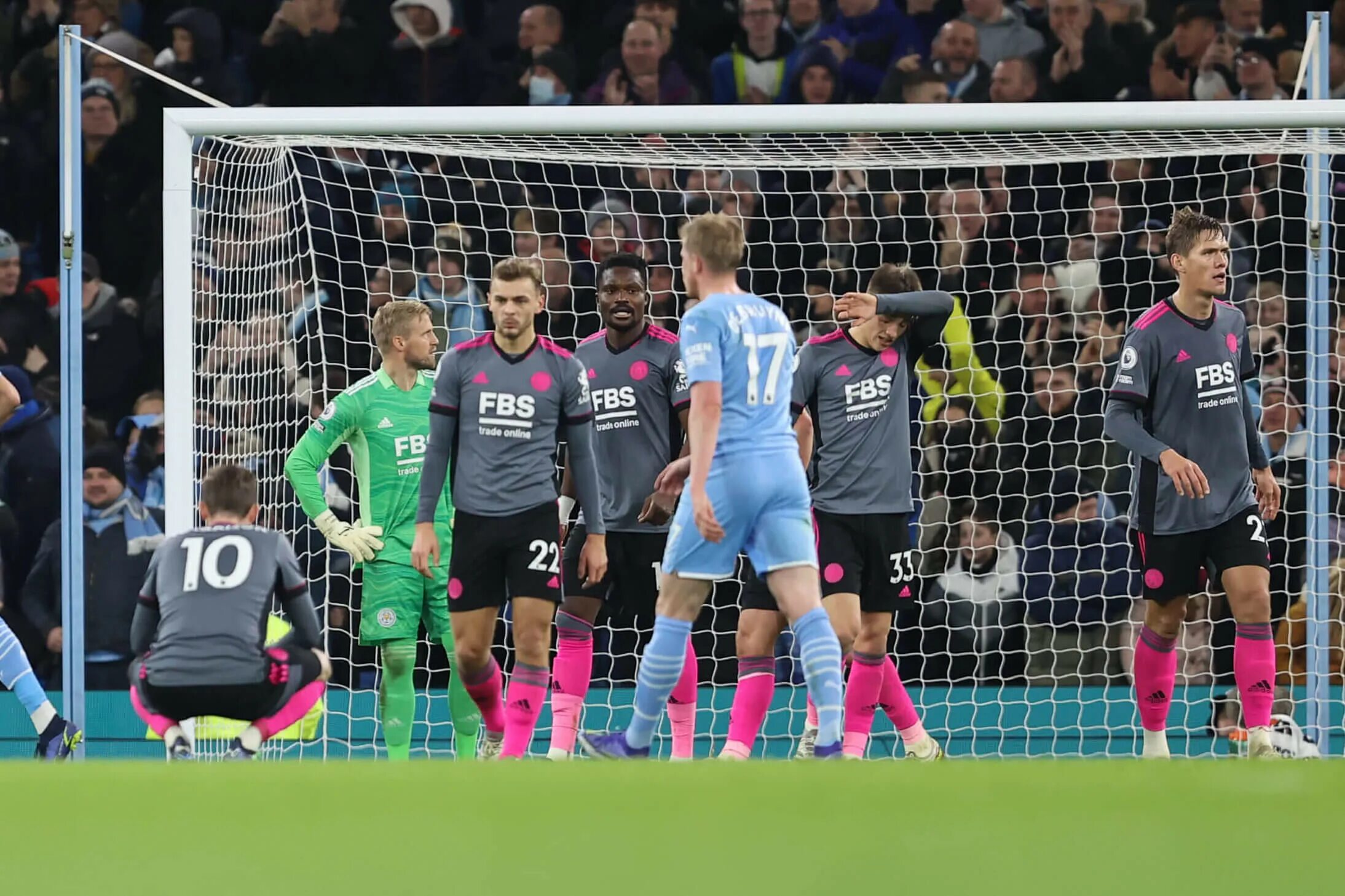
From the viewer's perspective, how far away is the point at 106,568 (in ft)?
28.3

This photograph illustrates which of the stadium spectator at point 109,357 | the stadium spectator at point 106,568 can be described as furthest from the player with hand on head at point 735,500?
the stadium spectator at point 109,357

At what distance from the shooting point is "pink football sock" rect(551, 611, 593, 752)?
641 centimetres

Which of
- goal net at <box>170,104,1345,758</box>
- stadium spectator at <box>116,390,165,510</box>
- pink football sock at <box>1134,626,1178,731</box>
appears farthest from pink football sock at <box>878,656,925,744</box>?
stadium spectator at <box>116,390,165,510</box>

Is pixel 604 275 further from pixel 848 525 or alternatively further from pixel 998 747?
pixel 998 747

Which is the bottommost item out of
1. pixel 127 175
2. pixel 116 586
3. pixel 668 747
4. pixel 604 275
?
pixel 668 747

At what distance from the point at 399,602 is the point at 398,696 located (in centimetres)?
40

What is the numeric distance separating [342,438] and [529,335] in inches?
46.7

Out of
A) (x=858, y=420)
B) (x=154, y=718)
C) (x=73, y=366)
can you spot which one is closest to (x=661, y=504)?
(x=858, y=420)

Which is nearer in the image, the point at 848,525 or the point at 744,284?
the point at 848,525

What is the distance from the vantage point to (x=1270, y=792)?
10.6 ft

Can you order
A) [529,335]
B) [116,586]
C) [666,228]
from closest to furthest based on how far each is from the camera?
[529,335]
[116,586]
[666,228]

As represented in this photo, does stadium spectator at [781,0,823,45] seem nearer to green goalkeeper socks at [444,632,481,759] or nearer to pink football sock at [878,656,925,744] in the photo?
pink football sock at [878,656,925,744]

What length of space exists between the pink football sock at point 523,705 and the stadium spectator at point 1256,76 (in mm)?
5767

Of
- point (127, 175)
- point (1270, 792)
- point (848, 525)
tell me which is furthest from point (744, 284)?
point (1270, 792)
